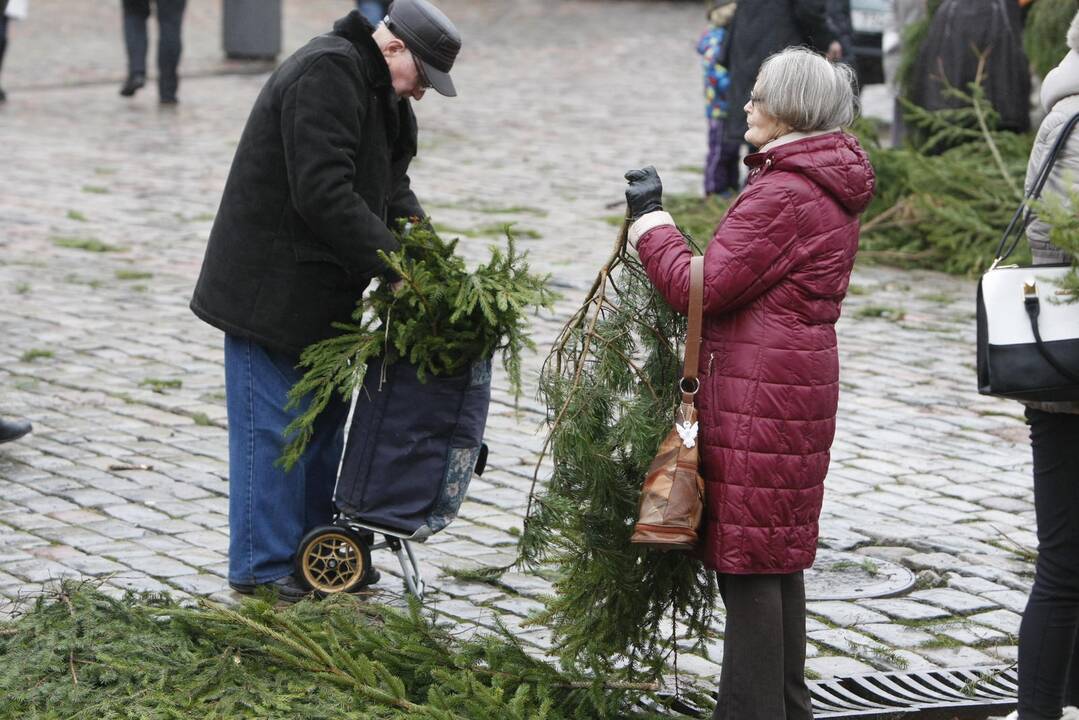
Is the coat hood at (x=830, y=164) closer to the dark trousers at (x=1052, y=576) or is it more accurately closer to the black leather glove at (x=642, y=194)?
the black leather glove at (x=642, y=194)

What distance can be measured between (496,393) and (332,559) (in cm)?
282

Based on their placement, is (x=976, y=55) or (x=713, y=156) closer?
(x=976, y=55)

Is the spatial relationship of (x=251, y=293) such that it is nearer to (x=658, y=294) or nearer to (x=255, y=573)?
(x=255, y=573)

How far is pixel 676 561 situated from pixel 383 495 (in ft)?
3.31

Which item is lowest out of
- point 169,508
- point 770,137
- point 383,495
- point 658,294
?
point 169,508

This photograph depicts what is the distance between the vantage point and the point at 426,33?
15.3 ft

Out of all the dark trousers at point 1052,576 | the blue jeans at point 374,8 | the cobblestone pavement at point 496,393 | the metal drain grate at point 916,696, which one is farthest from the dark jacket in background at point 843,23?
the dark trousers at point 1052,576

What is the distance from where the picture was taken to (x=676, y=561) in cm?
409

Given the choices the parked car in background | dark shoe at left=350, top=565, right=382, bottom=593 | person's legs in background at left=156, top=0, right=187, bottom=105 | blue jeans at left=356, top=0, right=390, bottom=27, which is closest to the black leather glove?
dark shoe at left=350, top=565, right=382, bottom=593

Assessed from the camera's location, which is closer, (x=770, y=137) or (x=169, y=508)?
(x=770, y=137)

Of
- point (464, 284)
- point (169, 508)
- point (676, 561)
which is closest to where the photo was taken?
point (676, 561)

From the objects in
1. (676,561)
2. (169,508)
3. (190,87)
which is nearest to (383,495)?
(676,561)

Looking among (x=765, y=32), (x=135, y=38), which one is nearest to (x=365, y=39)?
(x=765, y=32)

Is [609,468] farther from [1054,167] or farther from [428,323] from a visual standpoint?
[1054,167]
